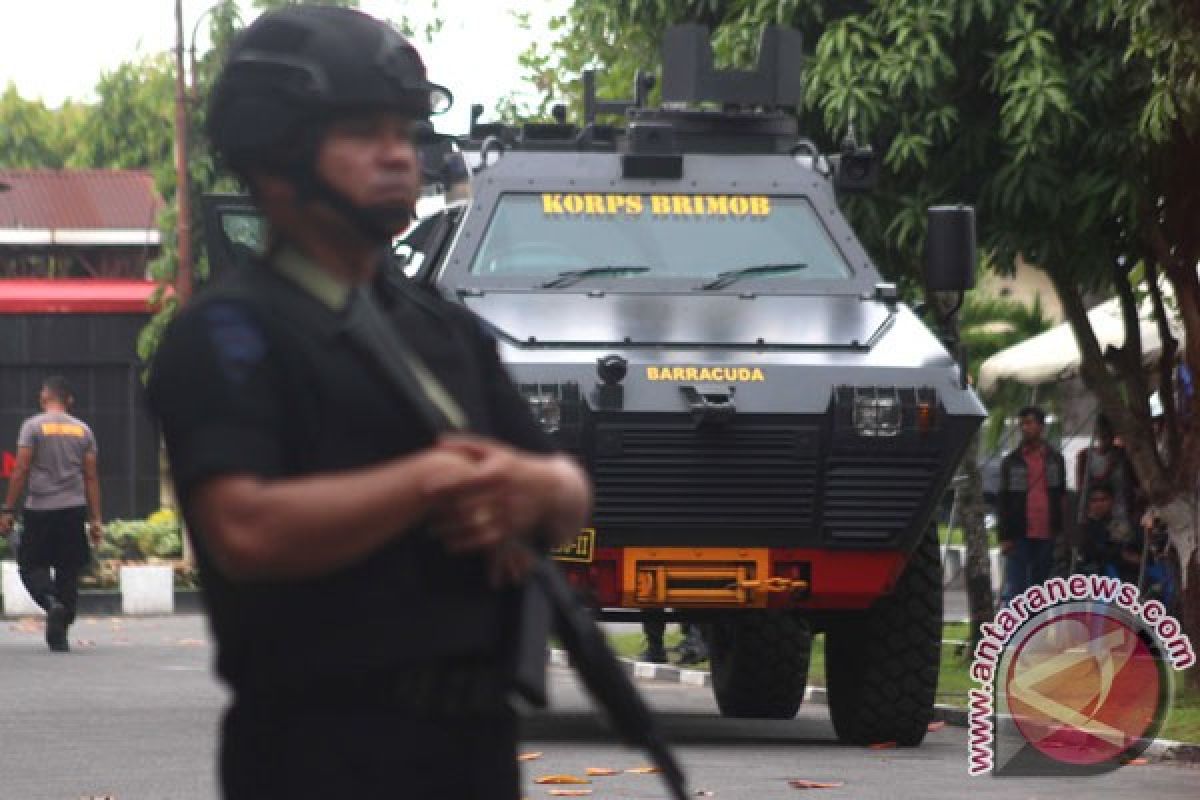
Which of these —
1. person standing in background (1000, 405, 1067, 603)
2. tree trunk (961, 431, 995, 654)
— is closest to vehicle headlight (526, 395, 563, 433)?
tree trunk (961, 431, 995, 654)

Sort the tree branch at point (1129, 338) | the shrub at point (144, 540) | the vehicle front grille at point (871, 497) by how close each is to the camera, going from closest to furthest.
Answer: the vehicle front grille at point (871, 497), the tree branch at point (1129, 338), the shrub at point (144, 540)

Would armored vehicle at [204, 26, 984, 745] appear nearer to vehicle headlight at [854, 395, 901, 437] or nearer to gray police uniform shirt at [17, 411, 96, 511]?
vehicle headlight at [854, 395, 901, 437]

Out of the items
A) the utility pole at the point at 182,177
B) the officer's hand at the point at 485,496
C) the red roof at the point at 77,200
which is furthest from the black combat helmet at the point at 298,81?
the red roof at the point at 77,200

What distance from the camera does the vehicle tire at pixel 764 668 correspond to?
1462 cm

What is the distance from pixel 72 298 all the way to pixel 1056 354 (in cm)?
1485

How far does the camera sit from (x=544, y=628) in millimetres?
3549

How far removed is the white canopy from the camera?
885 inches

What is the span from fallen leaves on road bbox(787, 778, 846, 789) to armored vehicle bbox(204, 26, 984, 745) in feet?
3.92

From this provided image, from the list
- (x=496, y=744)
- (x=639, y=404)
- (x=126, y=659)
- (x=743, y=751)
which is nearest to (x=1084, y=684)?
(x=743, y=751)

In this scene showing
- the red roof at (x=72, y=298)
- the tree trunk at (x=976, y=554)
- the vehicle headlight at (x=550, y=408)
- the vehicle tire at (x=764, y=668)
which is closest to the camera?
the vehicle headlight at (x=550, y=408)

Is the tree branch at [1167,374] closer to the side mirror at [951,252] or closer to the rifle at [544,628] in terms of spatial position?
the side mirror at [951,252]

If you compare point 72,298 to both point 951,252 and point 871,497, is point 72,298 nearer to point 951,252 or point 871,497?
point 951,252

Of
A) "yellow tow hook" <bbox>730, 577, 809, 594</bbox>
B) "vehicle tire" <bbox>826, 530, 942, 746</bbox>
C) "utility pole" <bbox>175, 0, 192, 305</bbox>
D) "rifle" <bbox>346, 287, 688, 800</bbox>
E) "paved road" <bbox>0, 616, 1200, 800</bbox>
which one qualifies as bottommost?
"paved road" <bbox>0, 616, 1200, 800</bbox>

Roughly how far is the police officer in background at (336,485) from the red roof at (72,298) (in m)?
30.9
